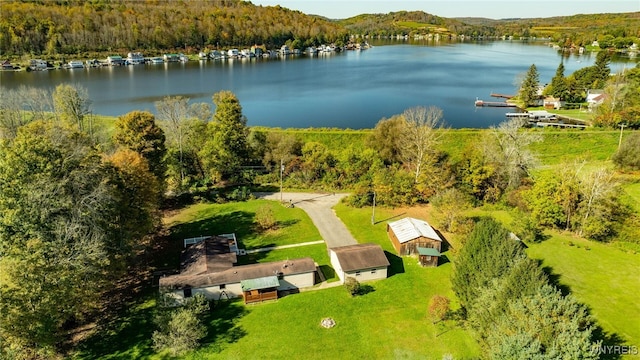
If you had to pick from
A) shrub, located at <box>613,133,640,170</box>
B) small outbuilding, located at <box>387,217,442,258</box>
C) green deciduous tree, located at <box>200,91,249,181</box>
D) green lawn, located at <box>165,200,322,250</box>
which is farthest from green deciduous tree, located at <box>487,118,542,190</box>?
green deciduous tree, located at <box>200,91,249,181</box>

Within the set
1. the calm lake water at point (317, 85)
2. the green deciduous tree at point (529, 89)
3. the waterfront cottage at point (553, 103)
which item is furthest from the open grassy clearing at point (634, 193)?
the green deciduous tree at point (529, 89)

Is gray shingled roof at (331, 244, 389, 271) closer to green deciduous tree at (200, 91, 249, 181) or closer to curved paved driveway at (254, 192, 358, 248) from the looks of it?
curved paved driveway at (254, 192, 358, 248)

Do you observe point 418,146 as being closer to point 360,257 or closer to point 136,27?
point 360,257

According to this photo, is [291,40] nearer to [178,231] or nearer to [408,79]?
[408,79]

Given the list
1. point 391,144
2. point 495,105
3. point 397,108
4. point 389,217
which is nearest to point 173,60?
point 397,108

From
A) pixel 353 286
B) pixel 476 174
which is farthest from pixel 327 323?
pixel 476 174

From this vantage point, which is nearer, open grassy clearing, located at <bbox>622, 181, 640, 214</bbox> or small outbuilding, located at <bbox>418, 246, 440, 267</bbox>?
small outbuilding, located at <bbox>418, 246, 440, 267</bbox>
